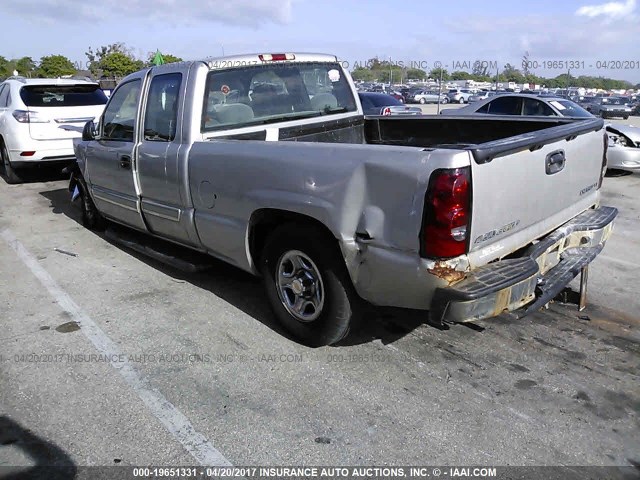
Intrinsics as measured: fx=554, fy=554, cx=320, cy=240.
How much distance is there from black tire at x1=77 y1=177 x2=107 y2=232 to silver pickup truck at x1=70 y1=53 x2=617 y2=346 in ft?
4.12

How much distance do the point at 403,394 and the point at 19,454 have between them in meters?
2.10

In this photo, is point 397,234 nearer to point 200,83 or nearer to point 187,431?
point 187,431

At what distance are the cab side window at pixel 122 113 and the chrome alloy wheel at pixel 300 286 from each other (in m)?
2.30

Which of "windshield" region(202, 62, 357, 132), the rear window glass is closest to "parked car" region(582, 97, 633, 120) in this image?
the rear window glass

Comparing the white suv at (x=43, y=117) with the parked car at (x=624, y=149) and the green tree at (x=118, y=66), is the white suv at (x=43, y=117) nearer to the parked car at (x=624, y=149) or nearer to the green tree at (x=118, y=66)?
the parked car at (x=624, y=149)

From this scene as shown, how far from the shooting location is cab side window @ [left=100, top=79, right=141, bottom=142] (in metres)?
5.23

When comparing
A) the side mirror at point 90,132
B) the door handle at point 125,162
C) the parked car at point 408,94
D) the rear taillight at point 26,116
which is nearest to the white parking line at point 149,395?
the door handle at point 125,162

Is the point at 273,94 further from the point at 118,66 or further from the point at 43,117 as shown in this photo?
the point at 118,66

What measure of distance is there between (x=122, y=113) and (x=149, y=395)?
3.21 metres

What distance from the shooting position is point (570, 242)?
379 centimetres

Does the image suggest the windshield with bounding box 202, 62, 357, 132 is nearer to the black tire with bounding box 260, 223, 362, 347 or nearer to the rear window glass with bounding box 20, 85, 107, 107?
the black tire with bounding box 260, 223, 362, 347

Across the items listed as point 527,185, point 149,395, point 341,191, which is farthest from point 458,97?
point 149,395

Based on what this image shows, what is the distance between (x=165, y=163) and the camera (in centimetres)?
458

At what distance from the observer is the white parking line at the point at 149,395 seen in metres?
2.83
